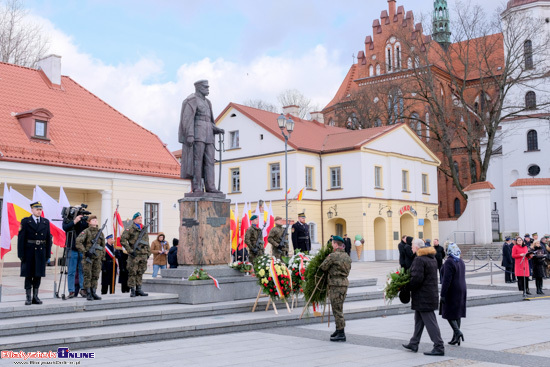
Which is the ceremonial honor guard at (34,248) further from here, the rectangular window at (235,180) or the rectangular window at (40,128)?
the rectangular window at (235,180)

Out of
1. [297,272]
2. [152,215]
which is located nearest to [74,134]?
[152,215]

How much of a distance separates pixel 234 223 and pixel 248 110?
2484 centimetres

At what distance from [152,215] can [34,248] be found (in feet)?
Answer: 52.4

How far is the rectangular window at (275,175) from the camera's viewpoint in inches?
1620

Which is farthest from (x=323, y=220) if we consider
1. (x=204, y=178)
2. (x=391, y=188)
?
(x=204, y=178)

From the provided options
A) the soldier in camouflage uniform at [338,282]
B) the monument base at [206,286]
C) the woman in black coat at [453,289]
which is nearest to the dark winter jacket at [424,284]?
the woman in black coat at [453,289]

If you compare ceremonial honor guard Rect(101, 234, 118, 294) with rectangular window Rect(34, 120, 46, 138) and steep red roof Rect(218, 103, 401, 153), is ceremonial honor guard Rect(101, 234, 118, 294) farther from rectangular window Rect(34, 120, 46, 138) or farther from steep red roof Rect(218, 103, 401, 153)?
steep red roof Rect(218, 103, 401, 153)

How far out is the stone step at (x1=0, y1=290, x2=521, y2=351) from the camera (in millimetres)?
8922

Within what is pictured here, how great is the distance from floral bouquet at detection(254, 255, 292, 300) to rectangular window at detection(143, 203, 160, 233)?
15850 millimetres

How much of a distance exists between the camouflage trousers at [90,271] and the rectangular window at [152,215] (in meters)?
15.2

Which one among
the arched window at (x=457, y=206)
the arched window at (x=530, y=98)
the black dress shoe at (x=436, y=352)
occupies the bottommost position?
the black dress shoe at (x=436, y=352)

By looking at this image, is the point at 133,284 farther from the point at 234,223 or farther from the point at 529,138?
the point at 529,138

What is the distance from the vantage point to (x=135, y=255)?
12.7 meters

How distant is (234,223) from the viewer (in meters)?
19.8
